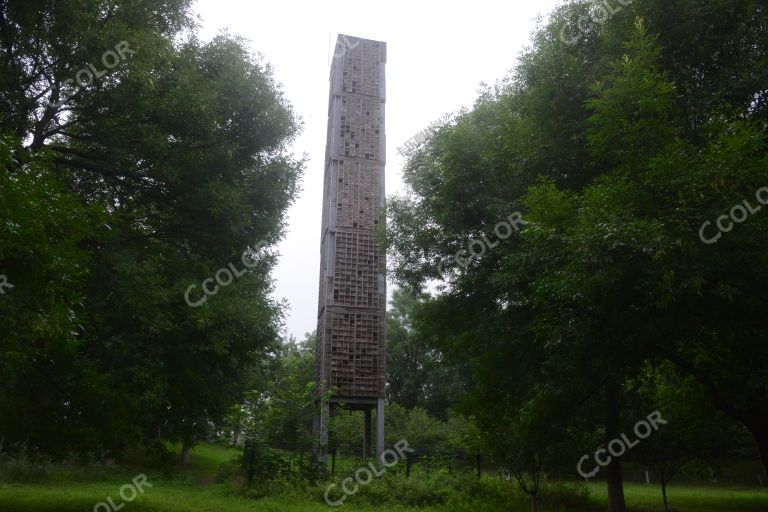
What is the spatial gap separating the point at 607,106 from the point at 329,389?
13241 mm

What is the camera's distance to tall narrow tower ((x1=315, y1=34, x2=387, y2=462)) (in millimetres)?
19844

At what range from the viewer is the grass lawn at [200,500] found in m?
12.6

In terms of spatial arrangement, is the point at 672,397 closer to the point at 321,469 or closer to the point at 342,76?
the point at 321,469

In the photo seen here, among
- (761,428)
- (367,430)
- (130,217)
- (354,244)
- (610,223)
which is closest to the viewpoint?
(610,223)

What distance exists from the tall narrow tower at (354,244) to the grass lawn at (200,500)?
4.02m

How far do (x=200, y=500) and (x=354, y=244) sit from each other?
9.58 m

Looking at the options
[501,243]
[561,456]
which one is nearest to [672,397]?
[561,456]

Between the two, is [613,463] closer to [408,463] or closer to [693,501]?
[408,463]

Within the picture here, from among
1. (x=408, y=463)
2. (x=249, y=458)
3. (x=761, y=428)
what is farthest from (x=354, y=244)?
(x=761, y=428)

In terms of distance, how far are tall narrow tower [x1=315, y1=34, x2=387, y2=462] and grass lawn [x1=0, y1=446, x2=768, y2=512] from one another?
4.02 m

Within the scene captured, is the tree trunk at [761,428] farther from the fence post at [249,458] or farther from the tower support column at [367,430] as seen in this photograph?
the tower support column at [367,430]

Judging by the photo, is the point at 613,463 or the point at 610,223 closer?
the point at 610,223

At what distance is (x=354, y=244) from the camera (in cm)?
2092

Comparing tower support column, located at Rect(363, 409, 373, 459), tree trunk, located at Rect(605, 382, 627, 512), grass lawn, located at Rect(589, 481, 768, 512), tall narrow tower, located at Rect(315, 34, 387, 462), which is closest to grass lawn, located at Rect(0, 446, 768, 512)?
grass lawn, located at Rect(589, 481, 768, 512)
